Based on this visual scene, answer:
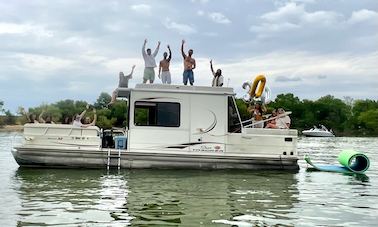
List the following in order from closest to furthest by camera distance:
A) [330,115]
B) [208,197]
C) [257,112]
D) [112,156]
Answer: [208,197], [112,156], [257,112], [330,115]

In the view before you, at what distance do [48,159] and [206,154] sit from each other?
5.17 meters

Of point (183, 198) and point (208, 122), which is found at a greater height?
point (208, 122)

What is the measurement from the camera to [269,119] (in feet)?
56.6

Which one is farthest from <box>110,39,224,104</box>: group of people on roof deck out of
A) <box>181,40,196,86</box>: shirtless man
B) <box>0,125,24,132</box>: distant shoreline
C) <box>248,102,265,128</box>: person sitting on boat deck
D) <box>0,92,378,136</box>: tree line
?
<box>0,92,378,136</box>: tree line

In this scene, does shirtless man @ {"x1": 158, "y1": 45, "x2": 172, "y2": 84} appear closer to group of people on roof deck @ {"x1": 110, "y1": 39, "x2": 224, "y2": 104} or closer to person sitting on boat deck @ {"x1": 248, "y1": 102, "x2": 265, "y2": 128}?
group of people on roof deck @ {"x1": 110, "y1": 39, "x2": 224, "y2": 104}

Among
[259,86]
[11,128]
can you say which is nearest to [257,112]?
[259,86]

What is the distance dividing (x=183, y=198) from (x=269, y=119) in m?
6.76

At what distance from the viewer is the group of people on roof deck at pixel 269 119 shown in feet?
57.3

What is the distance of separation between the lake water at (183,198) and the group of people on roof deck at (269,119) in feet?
6.04

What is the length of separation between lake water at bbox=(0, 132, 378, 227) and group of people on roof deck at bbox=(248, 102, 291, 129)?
1.84m

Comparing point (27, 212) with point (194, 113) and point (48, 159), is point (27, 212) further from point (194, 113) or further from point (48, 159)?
point (194, 113)

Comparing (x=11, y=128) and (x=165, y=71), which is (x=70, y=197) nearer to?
(x=165, y=71)

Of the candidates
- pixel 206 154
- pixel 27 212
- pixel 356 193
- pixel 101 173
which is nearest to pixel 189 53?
pixel 206 154

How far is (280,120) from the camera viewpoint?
17578 millimetres
